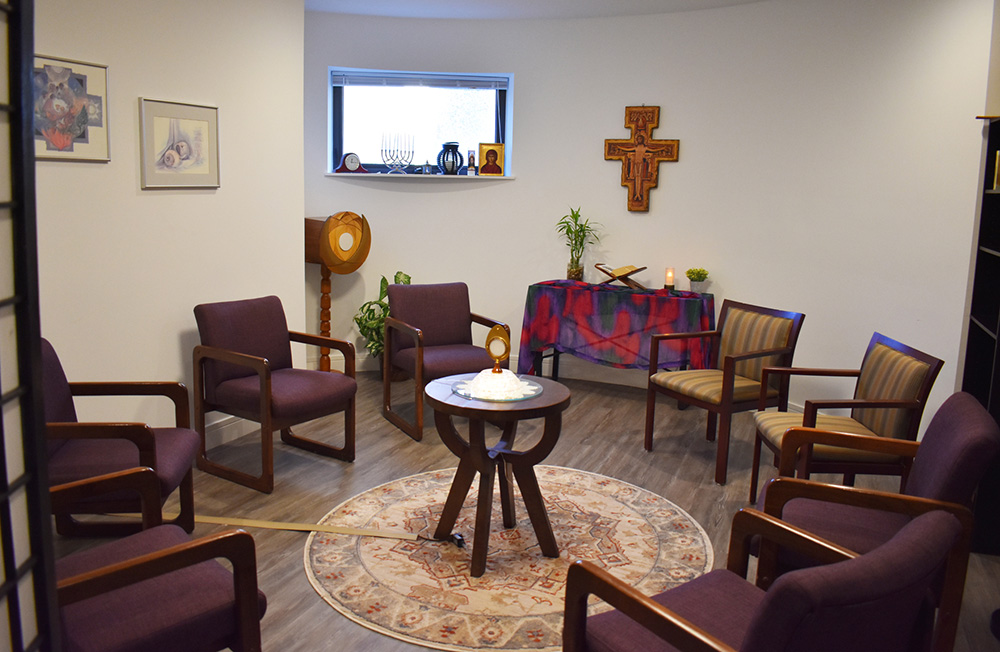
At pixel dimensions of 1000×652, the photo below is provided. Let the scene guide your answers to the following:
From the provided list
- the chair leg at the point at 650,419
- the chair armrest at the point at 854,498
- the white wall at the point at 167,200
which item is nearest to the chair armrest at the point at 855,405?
the chair armrest at the point at 854,498

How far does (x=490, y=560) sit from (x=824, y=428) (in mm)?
1523

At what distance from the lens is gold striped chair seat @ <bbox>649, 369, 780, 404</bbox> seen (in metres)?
4.04

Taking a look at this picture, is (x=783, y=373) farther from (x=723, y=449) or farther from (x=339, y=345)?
(x=339, y=345)

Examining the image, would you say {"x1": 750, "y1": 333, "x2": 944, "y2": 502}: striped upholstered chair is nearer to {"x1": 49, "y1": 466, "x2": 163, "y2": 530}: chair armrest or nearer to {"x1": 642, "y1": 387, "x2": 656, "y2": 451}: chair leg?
{"x1": 642, "y1": 387, "x2": 656, "y2": 451}: chair leg

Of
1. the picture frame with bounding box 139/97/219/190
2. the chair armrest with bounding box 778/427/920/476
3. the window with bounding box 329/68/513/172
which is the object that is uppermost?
the window with bounding box 329/68/513/172

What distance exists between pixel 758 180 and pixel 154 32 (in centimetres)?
373

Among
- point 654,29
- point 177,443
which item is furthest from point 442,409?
point 654,29

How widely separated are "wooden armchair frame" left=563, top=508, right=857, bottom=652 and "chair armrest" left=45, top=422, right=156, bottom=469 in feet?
5.37

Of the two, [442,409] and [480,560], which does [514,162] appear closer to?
[442,409]

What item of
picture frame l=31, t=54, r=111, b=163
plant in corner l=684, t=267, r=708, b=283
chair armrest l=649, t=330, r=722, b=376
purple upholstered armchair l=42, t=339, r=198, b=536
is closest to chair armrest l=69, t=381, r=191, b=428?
purple upholstered armchair l=42, t=339, r=198, b=536

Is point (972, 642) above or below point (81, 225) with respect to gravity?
below

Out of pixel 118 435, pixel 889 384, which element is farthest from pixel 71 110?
pixel 889 384

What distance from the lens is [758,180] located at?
5.34 metres

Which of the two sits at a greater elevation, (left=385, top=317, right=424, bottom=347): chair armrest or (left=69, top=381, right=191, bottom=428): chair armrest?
(left=385, top=317, right=424, bottom=347): chair armrest
